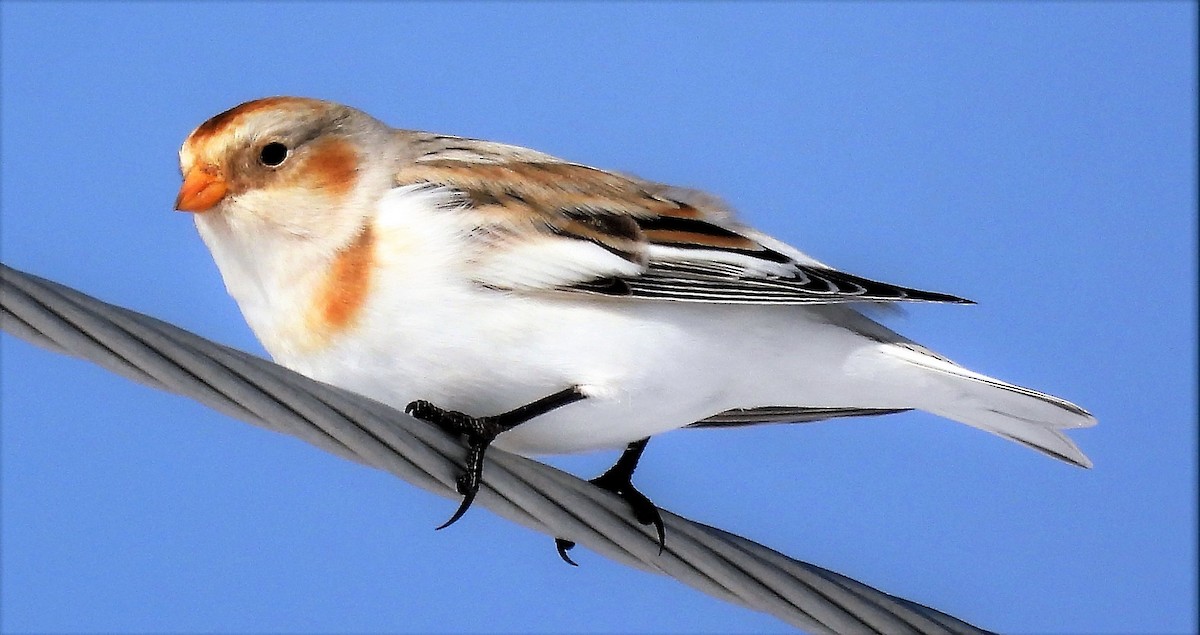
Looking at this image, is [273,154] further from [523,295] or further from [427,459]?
[427,459]

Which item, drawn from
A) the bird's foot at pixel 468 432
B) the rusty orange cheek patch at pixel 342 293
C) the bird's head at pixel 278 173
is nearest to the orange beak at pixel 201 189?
the bird's head at pixel 278 173

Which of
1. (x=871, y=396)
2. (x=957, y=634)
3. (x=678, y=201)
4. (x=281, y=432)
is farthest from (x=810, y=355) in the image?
(x=281, y=432)

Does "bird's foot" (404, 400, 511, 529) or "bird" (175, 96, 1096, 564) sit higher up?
"bird" (175, 96, 1096, 564)

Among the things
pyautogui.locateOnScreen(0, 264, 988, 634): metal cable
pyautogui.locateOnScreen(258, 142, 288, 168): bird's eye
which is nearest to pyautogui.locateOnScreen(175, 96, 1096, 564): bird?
pyautogui.locateOnScreen(258, 142, 288, 168): bird's eye

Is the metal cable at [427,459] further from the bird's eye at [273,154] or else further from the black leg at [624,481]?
the bird's eye at [273,154]

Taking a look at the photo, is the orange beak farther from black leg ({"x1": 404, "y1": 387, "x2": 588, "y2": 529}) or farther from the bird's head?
black leg ({"x1": 404, "y1": 387, "x2": 588, "y2": 529})

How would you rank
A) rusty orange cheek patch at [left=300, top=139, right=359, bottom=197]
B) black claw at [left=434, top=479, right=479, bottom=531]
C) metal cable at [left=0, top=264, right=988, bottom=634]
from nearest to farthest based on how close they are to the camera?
metal cable at [left=0, top=264, right=988, bottom=634], black claw at [left=434, top=479, right=479, bottom=531], rusty orange cheek patch at [left=300, top=139, right=359, bottom=197]

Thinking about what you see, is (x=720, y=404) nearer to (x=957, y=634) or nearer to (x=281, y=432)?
(x=957, y=634)
